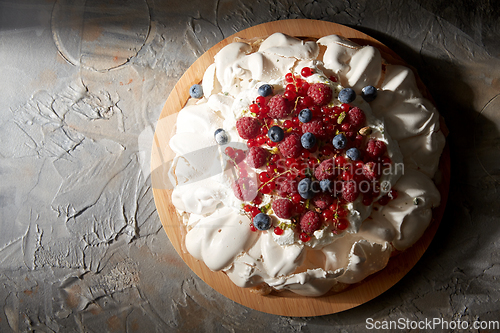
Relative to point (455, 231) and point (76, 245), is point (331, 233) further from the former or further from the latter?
point (76, 245)

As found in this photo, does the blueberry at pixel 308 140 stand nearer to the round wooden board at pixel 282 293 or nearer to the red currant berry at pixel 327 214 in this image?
the red currant berry at pixel 327 214

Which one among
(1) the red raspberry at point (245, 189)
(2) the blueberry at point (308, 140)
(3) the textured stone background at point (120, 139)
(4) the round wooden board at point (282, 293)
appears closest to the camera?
(2) the blueberry at point (308, 140)

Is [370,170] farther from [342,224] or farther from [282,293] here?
[282,293]

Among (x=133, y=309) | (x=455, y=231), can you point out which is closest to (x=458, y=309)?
(x=455, y=231)

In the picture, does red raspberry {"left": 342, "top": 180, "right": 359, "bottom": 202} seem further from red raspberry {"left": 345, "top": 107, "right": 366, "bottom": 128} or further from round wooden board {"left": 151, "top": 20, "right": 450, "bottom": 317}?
round wooden board {"left": 151, "top": 20, "right": 450, "bottom": 317}

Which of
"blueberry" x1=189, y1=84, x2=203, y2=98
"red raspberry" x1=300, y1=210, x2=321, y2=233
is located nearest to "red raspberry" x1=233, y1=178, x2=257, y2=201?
"red raspberry" x1=300, y1=210, x2=321, y2=233

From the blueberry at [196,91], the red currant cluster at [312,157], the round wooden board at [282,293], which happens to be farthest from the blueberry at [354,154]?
the blueberry at [196,91]
